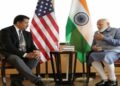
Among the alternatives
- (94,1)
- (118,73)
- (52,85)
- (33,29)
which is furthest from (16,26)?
(118,73)

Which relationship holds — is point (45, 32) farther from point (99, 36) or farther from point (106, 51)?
point (106, 51)

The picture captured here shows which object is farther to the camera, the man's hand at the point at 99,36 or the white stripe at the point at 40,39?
the white stripe at the point at 40,39

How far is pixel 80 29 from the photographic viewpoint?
5477 millimetres

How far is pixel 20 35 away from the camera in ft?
15.9

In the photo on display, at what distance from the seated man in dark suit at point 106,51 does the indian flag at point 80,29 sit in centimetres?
35

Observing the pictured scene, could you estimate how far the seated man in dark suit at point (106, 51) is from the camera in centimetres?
490

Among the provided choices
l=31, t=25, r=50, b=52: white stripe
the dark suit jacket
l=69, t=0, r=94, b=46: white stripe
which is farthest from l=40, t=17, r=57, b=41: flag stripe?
the dark suit jacket

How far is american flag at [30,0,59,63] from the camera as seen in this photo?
538 centimetres

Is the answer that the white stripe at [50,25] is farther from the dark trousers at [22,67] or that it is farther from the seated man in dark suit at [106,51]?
the dark trousers at [22,67]

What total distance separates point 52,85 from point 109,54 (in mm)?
1104

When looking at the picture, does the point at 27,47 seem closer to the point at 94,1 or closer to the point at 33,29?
the point at 33,29

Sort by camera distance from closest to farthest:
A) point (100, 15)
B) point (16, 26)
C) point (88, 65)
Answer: point (16, 26) < point (88, 65) < point (100, 15)

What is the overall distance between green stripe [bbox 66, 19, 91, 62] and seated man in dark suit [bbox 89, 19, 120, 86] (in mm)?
359

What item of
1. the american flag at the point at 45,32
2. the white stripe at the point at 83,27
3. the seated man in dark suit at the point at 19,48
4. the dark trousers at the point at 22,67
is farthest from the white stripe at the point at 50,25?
the dark trousers at the point at 22,67
